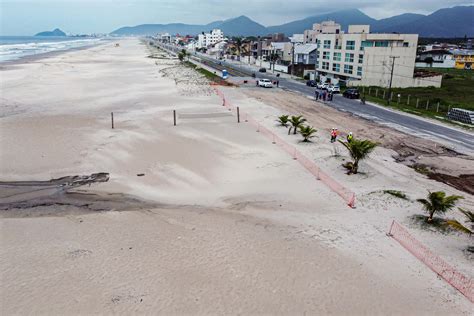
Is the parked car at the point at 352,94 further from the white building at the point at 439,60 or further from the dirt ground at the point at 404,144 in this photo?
the white building at the point at 439,60

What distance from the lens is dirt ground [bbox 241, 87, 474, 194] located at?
1923 cm

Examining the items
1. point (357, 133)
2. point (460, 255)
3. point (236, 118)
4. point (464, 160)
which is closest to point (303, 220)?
point (460, 255)

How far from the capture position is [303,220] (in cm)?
1359

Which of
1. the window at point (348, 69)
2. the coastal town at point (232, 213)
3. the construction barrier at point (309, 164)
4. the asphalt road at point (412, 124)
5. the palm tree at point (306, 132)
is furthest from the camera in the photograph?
the window at point (348, 69)

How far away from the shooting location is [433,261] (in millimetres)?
10938

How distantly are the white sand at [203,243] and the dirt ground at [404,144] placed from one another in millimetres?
4599

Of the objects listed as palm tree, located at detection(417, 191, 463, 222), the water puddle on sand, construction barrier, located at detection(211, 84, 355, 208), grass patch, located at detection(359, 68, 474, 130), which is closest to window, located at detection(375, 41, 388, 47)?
grass patch, located at detection(359, 68, 474, 130)

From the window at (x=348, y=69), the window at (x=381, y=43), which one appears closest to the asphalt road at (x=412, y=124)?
the window at (x=348, y=69)

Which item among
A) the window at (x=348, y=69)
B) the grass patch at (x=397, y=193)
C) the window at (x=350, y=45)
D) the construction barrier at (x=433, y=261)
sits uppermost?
the window at (x=350, y=45)

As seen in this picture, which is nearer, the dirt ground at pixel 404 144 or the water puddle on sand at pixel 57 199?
the water puddle on sand at pixel 57 199

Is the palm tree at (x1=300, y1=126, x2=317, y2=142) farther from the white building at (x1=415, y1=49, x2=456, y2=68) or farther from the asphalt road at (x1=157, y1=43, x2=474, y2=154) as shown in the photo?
the white building at (x1=415, y1=49, x2=456, y2=68)

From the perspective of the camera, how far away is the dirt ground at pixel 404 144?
19225mm

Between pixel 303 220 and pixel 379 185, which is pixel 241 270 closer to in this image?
pixel 303 220

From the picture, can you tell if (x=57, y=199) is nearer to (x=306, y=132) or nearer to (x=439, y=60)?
(x=306, y=132)
